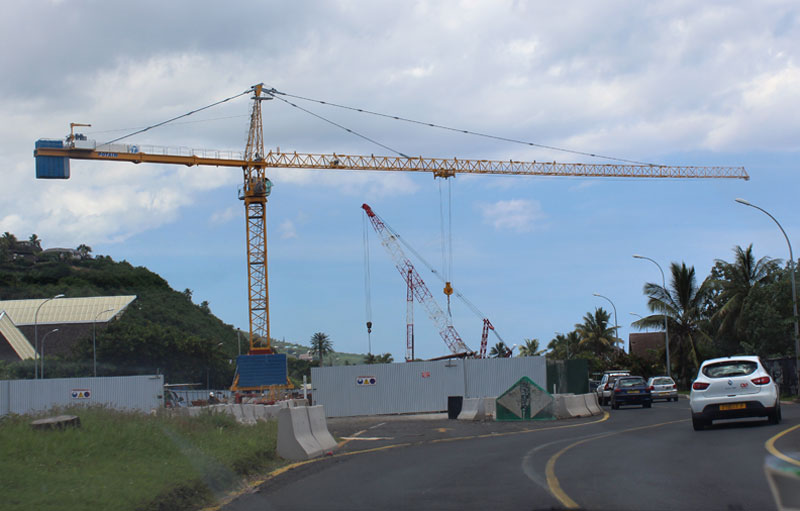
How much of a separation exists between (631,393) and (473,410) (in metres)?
10.7

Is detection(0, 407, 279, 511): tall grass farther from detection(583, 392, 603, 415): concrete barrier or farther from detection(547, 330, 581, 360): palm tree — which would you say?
detection(547, 330, 581, 360): palm tree

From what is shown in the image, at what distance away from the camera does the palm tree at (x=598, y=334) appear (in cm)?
8525

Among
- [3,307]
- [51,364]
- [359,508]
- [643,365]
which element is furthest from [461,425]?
[3,307]

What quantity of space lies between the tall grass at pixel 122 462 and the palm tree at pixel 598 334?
239ft

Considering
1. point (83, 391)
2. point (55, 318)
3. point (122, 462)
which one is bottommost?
point (83, 391)

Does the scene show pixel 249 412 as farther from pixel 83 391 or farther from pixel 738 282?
pixel 738 282

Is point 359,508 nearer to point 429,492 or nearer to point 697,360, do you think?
point 429,492

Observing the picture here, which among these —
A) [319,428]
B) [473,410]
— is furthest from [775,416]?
[473,410]

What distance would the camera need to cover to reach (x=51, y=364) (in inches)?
2854

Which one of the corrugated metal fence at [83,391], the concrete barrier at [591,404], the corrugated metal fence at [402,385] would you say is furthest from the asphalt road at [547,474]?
the corrugated metal fence at [83,391]

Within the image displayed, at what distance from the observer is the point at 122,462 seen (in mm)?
11750

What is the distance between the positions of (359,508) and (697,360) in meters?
55.4

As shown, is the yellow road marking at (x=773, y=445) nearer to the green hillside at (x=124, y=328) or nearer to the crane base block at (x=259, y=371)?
the crane base block at (x=259, y=371)

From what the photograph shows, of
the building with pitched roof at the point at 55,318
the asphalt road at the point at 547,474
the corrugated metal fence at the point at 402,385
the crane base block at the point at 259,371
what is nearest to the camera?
the asphalt road at the point at 547,474
